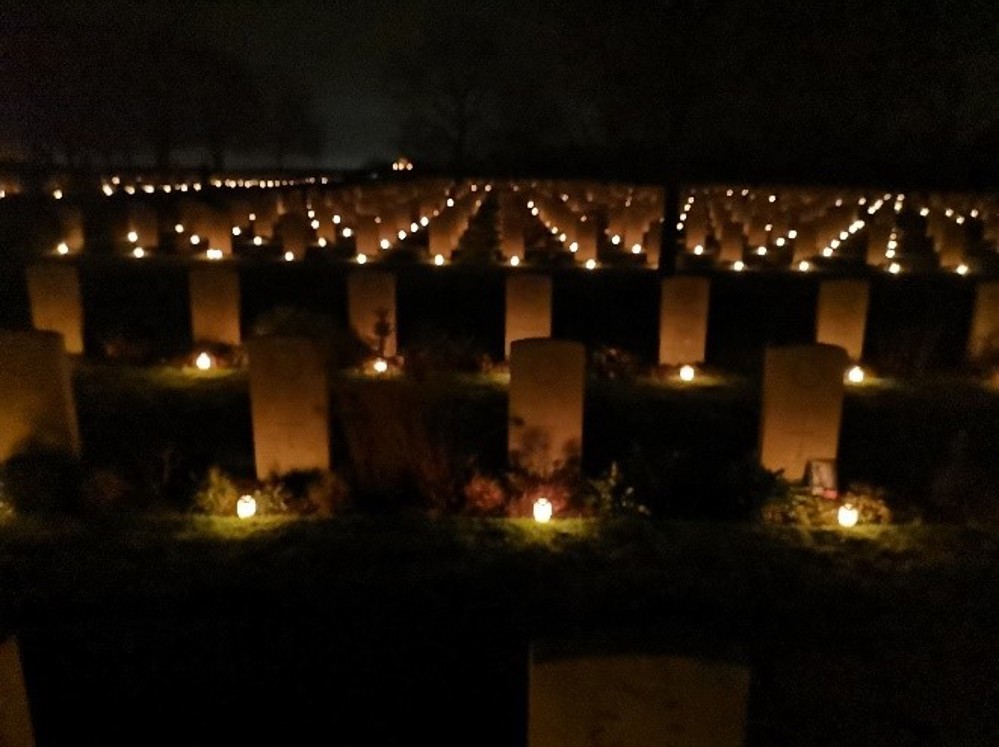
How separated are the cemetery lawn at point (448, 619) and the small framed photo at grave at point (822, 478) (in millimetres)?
576

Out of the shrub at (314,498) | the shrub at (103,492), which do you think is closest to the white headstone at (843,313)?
the shrub at (314,498)

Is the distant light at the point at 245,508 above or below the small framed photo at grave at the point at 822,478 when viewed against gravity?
below

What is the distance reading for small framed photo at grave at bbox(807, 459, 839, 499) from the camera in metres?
6.75

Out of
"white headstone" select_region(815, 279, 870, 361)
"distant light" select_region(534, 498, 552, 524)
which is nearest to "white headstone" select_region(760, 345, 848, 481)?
"distant light" select_region(534, 498, 552, 524)

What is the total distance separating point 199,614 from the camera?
5.00m

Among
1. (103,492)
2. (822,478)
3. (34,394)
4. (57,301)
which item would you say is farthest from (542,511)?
(57,301)

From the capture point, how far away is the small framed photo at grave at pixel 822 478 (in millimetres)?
6746

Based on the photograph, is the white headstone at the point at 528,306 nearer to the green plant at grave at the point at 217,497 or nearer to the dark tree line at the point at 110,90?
the green plant at grave at the point at 217,497

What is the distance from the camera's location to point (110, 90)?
4225 centimetres

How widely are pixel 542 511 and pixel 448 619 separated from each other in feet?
4.88

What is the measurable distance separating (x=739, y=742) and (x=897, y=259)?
17304mm

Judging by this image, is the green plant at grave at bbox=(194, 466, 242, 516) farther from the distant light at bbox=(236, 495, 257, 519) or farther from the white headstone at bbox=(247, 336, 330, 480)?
the white headstone at bbox=(247, 336, 330, 480)

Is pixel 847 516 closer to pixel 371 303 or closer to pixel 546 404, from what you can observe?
pixel 546 404

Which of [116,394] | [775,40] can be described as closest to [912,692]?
[116,394]
